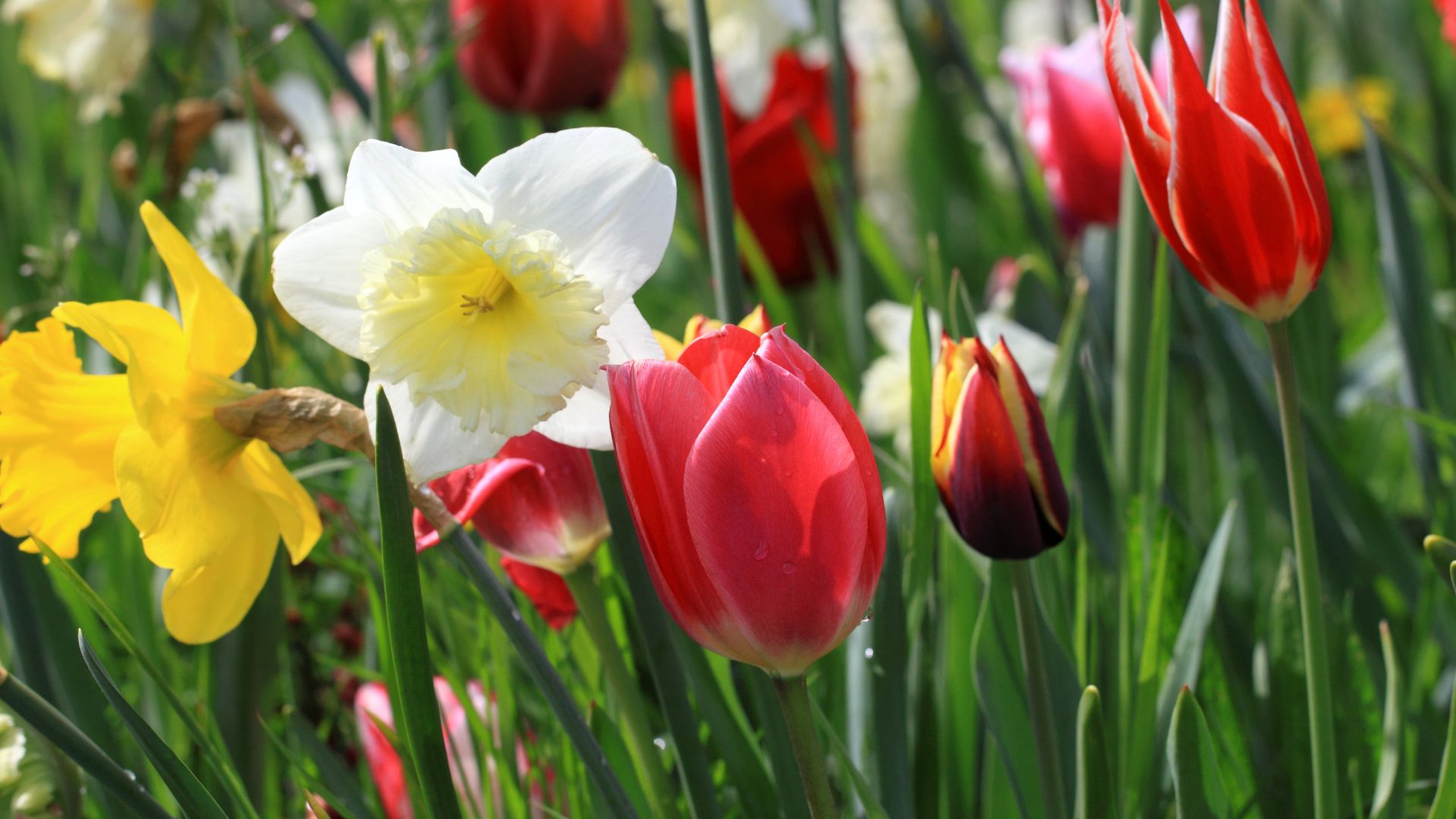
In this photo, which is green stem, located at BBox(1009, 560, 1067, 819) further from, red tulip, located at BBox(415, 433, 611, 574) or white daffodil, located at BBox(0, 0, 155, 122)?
white daffodil, located at BBox(0, 0, 155, 122)

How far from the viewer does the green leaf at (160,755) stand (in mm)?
396

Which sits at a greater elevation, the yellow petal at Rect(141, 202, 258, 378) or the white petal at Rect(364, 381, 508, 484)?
the yellow petal at Rect(141, 202, 258, 378)

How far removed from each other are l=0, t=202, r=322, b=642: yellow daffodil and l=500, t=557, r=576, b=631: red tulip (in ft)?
0.43

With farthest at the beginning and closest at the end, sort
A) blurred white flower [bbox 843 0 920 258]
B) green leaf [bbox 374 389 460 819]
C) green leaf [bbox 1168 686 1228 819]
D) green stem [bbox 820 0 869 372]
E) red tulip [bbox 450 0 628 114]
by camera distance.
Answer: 1. blurred white flower [bbox 843 0 920 258]
2. red tulip [bbox 450 0 628 114]
3. green stem [bbox 820 0 869 372]
4. green leaf [bbox 1168 686 1228 819]
5. green leaf [bbox 374 389 460 819]

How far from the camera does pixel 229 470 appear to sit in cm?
43

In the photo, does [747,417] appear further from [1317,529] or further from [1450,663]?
[1450,663]

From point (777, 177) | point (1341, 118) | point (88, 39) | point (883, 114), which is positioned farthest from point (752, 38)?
point (1341, 118)

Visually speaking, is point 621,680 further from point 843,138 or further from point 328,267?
point 843,138

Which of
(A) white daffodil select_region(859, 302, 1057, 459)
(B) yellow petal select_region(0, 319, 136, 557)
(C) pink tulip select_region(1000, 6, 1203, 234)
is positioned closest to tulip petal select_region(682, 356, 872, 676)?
(B) yellow petal select_region(0, 319, 136, 557)

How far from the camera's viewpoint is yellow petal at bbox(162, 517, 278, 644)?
0.43 metres

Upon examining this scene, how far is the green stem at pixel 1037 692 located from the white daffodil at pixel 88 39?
97 centimetres

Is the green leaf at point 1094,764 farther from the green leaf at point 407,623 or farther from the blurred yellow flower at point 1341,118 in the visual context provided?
the blurred yellow flower at point 1341,118

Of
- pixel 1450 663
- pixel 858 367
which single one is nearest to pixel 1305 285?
pixel 1450 663

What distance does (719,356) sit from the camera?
39 cm
